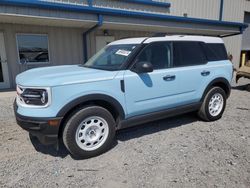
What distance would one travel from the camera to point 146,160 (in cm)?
335

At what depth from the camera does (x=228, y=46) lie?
52.5 feet

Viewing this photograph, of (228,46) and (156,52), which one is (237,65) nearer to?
(228,46)

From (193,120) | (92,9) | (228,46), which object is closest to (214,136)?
(193,120)

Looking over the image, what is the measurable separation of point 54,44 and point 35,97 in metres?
6.93

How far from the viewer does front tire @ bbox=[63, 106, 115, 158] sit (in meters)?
3.20

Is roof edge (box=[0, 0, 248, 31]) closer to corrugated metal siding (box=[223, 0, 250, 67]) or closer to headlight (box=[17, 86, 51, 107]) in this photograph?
headlight (box=[17, 86, 51, 107])

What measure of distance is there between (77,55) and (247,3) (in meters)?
14.1

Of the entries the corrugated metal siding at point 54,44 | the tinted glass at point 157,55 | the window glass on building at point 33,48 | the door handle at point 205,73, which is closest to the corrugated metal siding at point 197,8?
the corrugated metal siding at point 54,44

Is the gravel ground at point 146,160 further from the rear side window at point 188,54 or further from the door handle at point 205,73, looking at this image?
the rear side window at point 188,54

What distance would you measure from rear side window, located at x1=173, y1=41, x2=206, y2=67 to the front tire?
182 cm

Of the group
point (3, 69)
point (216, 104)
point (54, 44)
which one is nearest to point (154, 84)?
point (216, 104)

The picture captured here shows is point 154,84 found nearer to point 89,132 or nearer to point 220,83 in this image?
point 89,132

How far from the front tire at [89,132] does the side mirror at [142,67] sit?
0.87m

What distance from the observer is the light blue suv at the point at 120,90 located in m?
3.08
